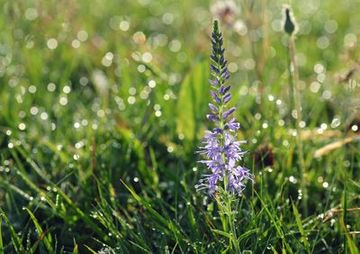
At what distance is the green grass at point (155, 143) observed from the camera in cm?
207

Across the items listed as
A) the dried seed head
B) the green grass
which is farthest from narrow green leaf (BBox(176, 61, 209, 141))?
the dried seed head

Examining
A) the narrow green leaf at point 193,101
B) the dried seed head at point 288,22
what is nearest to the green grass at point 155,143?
the narrow green leaf at point 193,101

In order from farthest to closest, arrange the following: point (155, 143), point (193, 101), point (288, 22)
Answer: point (193, 101)
point (155, 143)
point (288, 22)

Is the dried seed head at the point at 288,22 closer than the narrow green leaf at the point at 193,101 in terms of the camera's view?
Yes

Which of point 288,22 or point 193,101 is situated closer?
point 288,22

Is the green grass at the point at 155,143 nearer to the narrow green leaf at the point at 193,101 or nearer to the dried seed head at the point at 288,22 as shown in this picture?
the narrow green leaf at the point at 193,101

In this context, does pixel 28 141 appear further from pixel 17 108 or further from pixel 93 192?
pixel 93 192

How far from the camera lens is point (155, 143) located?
286 cm

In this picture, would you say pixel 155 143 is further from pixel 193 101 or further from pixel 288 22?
pixel 288 22

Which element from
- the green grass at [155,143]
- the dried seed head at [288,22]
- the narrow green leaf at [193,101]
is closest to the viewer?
the green grass at [155,143]

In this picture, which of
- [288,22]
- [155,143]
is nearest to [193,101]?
[155,143]

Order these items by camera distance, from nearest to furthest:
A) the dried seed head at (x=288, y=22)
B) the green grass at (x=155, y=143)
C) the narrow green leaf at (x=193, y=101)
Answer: the green grass at (x=155, y=143) < the dried seed head at (x=288, y=22) < the narrow green leaf at (x=193, y=101)

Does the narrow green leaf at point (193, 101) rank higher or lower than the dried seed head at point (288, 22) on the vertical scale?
lower

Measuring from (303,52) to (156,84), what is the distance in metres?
1.35
